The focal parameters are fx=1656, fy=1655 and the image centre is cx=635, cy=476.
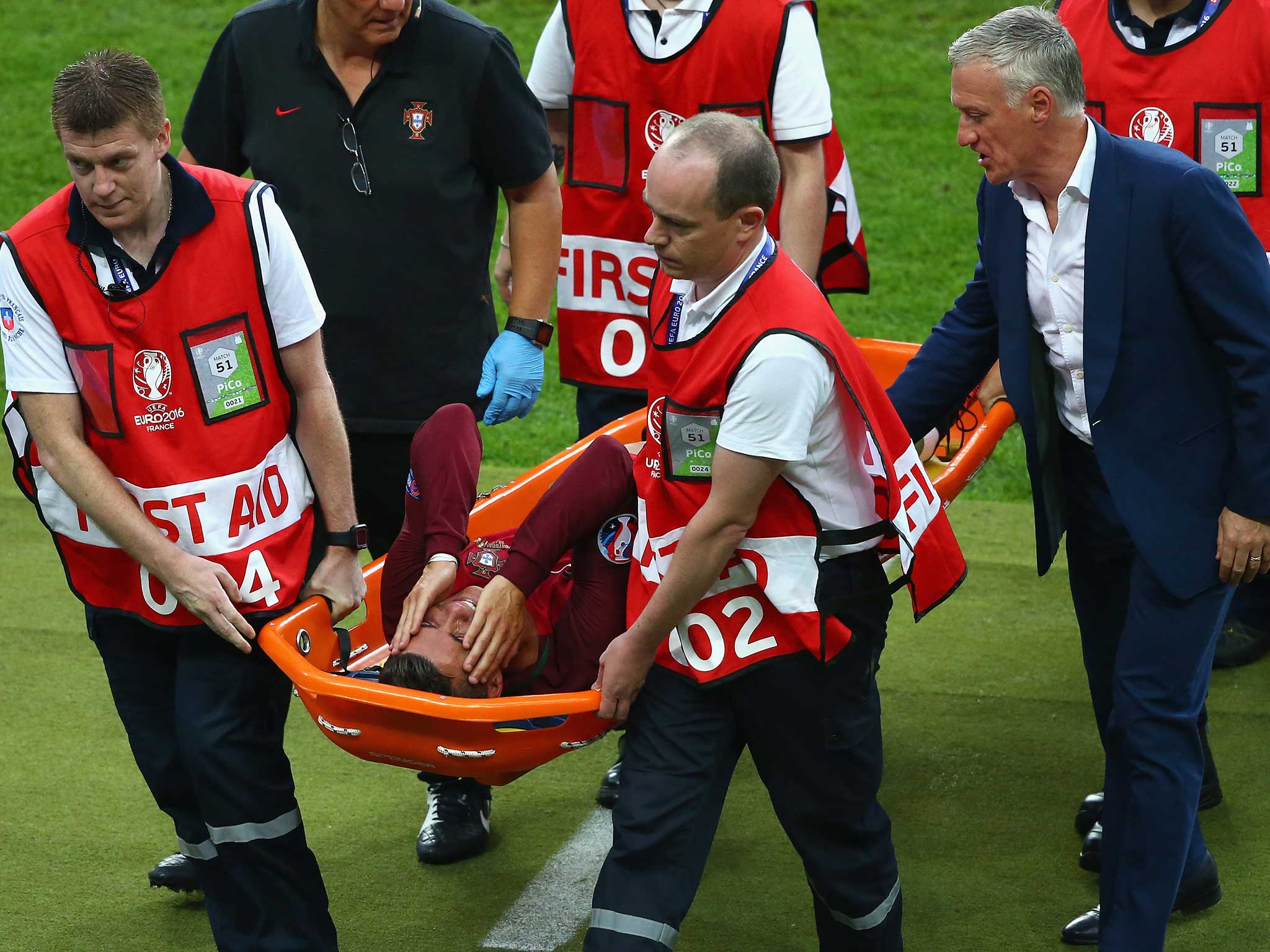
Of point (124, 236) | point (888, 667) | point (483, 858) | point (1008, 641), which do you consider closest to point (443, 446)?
point (124, 236)

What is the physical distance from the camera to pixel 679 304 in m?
2.97

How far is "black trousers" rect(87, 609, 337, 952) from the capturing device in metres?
3.16

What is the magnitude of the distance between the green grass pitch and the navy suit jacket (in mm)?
1072

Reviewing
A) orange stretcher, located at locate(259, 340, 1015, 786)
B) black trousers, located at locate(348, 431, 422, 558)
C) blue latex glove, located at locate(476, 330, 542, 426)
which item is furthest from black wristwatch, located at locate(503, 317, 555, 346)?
orange stretcher, located at locate(259, 340, 1015, 786)

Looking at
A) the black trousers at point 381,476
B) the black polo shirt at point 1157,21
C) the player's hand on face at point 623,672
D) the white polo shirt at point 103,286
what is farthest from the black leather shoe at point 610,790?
the black polo shirt at point 1157,21

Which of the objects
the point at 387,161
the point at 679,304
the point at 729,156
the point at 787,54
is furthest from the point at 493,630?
the point at 787,54

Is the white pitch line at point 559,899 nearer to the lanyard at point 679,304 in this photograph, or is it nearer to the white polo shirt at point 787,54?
the lanyard at point 679,304

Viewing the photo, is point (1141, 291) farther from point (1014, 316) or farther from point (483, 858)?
point (483, 858)

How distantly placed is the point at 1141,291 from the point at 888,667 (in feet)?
7.33

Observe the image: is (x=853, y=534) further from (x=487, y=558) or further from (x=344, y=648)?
(x=344, y=648)

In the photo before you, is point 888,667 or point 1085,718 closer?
point 1085,718

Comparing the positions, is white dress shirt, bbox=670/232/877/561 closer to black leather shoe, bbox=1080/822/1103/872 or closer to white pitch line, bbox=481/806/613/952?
white pitch line, bbox=481/806/613/952

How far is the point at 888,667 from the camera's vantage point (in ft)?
16.9

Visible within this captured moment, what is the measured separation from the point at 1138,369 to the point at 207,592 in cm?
182
